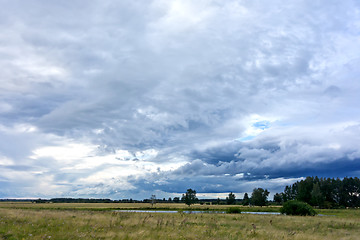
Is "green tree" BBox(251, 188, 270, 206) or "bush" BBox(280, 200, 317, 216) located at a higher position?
"bush" BBox(280, 200, 317, 216)

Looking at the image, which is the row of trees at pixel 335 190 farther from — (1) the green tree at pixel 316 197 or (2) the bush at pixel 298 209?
(2) the bush at pixel 298 209

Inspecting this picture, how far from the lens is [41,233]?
554 inches

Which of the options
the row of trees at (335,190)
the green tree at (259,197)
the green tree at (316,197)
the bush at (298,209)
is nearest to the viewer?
the bush at (298,209)

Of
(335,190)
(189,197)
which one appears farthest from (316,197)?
(189,197)

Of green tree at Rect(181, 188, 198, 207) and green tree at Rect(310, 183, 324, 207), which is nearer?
green tree at Rect(310, 183, 324, 207)

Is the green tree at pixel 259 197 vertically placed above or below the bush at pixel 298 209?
below

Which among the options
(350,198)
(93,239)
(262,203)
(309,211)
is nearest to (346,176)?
(350,198)

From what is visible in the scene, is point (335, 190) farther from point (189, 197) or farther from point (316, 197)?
point (189, 197)

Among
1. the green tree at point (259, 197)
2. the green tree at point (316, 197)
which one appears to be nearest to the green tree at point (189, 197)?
the green tree at point (259, 197)

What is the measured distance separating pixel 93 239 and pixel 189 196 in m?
153

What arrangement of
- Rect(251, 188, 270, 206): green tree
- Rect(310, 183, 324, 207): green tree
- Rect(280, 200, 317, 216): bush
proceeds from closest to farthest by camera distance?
Rect(280, 200, 317, 216): bush < Rect(310, 183, 324, 207): green tree < Rect(251, 188, 270, 206): green tree

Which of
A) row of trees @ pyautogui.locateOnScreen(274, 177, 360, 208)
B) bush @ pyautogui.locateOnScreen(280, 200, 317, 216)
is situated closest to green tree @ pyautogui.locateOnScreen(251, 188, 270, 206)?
row of trees @ pyautogui.locateOnScreen(274, 177, 360, 208)

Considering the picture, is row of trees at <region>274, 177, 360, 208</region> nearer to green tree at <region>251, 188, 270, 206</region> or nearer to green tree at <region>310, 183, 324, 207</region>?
green tree at <region>310, 183, 324, 207</region>

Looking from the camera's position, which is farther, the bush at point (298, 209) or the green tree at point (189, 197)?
the green tree at point (189, 197)
